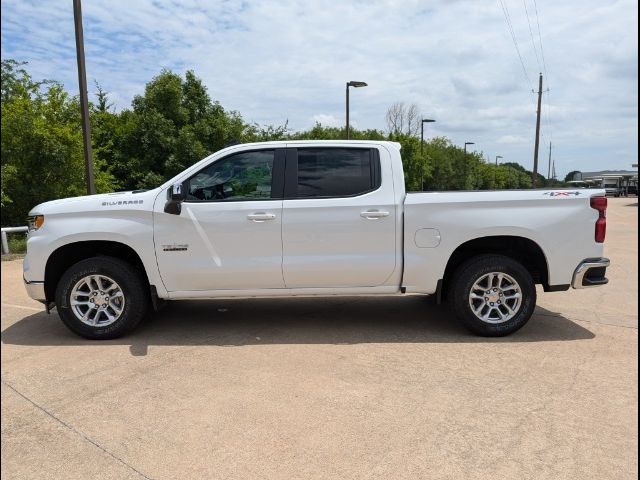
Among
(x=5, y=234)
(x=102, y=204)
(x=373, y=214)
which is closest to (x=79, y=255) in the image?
(x=102, y=204)

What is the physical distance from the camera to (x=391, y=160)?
17.4 feet

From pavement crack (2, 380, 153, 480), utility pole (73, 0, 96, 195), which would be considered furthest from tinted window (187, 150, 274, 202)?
utility pole (73, 0, 96, 195)

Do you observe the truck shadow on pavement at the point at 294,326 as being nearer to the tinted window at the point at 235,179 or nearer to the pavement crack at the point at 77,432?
the pavement crack at the point at 77,432

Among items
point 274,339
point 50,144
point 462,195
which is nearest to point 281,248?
point 274,339

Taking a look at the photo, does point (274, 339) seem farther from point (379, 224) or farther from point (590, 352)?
point (590, 352)

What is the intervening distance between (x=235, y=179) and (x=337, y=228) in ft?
3.66

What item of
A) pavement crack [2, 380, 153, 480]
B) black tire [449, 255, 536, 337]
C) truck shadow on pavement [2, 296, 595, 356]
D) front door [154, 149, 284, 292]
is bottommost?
pavement crack [2, 380, 153, 480]

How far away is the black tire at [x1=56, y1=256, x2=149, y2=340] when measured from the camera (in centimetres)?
508

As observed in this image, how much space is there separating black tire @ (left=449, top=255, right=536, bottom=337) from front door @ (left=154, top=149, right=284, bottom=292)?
1742 millimetres

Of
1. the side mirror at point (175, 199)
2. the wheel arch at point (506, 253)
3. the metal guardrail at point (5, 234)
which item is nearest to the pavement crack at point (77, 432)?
the side mirror at point (175, 199)

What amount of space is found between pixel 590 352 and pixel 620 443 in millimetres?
1763

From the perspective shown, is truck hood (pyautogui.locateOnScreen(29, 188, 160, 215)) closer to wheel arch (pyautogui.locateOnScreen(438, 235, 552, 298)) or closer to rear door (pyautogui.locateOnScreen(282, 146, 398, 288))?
rear door (pyautogui.locateOnScreen(282, 146, 398, 288))

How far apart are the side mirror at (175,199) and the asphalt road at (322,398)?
49.9 inches

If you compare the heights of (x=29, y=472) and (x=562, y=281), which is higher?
(x=562, y=281)
